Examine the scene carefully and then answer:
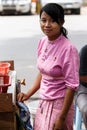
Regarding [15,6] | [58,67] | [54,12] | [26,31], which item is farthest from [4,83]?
[15,6]

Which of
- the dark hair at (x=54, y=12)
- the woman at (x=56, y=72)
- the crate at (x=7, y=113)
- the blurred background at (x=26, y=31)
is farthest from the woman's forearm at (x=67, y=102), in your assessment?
the blurred background at (x=26, y=31)

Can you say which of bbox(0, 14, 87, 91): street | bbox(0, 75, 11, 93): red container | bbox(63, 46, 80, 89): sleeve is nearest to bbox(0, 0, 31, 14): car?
bbox(0, 14, 87, 91): street

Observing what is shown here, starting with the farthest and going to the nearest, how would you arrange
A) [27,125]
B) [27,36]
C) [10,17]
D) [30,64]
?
[10,17] → [27,36] → [30,64] → [27,125]

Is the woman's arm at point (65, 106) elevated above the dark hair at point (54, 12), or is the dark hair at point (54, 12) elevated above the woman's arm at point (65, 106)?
the dark hair at point (54, 12)

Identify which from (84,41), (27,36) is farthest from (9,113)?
(27,36)

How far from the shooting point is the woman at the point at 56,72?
232cm

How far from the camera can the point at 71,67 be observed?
2.31m

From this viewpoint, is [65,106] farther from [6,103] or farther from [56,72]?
[6,103]

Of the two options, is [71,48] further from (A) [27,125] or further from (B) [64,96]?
(A) [27,125]

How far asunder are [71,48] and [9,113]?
53 centimetres

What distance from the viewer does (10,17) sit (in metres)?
12.6

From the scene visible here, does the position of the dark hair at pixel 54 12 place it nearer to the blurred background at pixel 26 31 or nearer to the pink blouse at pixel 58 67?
the pink blouse at pixel 58 67

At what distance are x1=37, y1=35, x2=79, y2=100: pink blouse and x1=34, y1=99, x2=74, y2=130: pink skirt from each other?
0.04 metres

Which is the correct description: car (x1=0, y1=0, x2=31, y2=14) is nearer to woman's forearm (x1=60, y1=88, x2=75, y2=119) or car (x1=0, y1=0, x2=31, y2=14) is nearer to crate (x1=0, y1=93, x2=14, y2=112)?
woman's forearm (x1=60, y1=88, x2=75, y2=119)
